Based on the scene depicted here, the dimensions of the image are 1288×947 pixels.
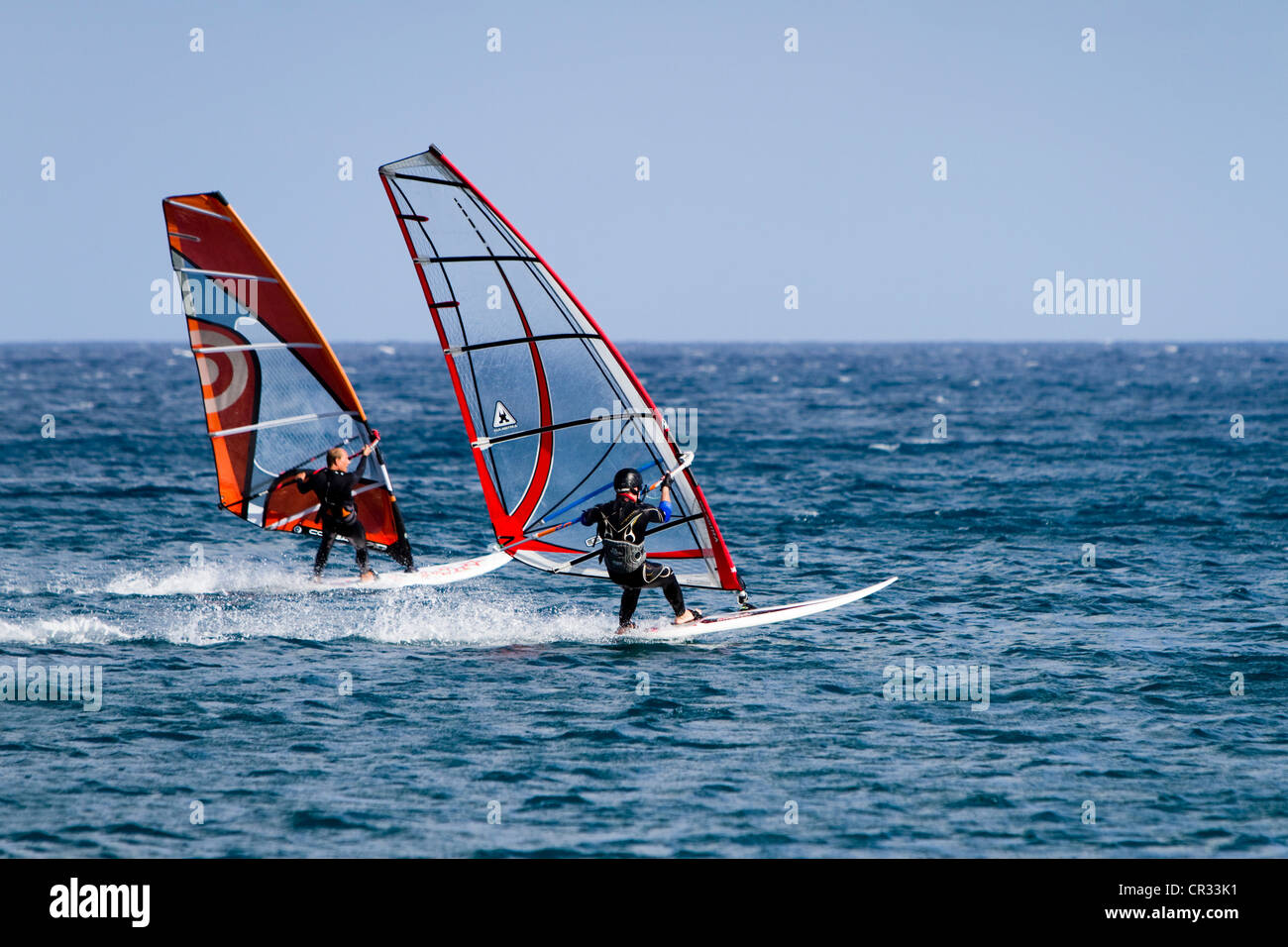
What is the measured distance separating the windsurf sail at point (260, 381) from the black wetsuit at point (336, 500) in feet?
1.91

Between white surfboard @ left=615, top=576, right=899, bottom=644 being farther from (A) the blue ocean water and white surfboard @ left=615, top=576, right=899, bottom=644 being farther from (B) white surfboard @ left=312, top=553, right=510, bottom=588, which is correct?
(B) white surfboard @ left=312, top=553, right=510, bottom=588

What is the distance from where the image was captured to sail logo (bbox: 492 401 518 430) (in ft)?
48.8

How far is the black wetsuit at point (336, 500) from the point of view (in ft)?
54.6

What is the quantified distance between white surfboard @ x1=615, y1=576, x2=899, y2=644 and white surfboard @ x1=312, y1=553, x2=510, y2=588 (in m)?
2.98

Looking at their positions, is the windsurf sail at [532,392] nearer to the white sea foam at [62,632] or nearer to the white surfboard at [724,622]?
the white surfboard at [724,622]

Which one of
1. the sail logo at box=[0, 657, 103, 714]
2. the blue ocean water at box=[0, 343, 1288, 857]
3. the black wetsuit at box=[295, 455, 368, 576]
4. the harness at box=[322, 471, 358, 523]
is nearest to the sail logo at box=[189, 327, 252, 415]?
the black wetsuit at box=[295, 455, 368, 576]

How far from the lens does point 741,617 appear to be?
15273mm

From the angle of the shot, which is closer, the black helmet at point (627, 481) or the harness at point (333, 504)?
the black helmet at point (627, 481)

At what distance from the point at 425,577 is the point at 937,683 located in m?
7.62

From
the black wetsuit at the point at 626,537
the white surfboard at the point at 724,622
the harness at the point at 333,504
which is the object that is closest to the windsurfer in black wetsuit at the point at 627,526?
the black wetsuit at the point at 626,537

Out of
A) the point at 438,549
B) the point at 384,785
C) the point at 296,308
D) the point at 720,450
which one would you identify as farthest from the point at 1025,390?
the point at 384,785
